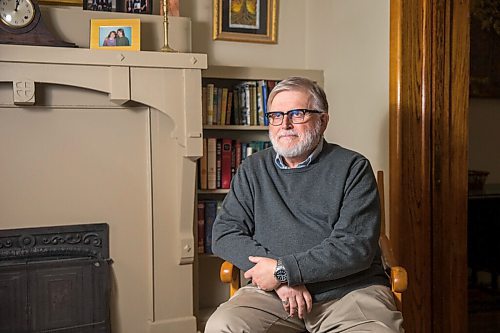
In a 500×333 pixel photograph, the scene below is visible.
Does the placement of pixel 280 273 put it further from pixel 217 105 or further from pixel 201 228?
pixel 217 105

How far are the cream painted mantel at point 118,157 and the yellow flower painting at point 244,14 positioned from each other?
489mm

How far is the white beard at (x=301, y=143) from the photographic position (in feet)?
6.16

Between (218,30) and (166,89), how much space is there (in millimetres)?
551

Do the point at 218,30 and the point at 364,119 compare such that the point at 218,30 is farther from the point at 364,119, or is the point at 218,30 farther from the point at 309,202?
the point at 309,202

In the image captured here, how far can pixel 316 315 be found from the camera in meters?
1.78

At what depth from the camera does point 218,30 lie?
2.86 metres

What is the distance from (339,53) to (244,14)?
0.52 meters

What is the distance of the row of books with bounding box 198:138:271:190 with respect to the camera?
278 centimetres

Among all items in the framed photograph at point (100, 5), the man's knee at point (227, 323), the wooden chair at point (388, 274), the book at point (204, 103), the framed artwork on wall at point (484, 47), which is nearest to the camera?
the man's knee at point (227, 323)

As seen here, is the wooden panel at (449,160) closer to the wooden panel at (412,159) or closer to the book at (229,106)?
the wooden panel at (412,159)

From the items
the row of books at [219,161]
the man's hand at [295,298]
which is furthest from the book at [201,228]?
the man's hand at [295,298]

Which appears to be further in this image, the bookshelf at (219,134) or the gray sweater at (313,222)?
the bookshelf at (219,134)

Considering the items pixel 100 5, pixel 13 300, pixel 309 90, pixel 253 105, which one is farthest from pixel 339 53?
pixel 13 300

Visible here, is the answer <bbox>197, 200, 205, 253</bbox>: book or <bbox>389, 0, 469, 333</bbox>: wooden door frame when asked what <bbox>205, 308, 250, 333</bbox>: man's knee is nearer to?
<bbox>389, 0, 469, 333</bbox>: wooden door frame
